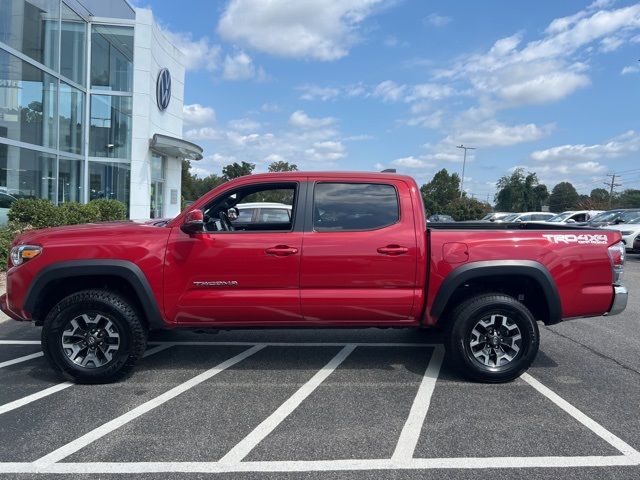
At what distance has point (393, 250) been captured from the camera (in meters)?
4.54

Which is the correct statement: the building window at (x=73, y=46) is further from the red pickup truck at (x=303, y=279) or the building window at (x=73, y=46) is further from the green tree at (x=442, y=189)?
the green tree at (x=442, y=189)

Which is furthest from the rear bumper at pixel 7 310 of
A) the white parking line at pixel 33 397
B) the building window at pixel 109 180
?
the building window at pixel 109 180

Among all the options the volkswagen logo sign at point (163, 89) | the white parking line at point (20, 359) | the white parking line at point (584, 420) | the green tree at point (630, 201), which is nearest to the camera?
the white parking line at point (584, 420)

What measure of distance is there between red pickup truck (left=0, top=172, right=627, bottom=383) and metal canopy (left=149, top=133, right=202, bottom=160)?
18.0 m

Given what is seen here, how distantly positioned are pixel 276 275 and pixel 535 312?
2576mm

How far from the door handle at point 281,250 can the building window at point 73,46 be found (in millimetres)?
16707

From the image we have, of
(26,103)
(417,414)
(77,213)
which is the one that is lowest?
(417,414)

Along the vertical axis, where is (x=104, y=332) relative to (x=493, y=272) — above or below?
below

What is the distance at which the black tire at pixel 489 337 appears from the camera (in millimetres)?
4578

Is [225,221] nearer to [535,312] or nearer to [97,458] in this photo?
[97,458]

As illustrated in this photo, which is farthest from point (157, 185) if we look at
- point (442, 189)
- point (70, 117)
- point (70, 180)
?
point (442, 189)

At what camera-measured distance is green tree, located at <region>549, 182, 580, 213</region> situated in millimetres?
88375

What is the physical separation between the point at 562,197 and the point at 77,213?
93311 millimetres

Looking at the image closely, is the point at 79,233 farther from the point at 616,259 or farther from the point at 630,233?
the point at 630,233
